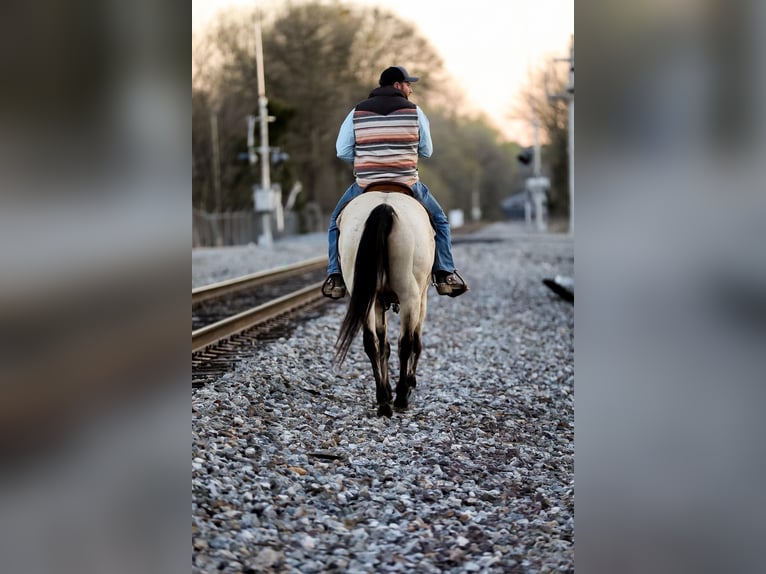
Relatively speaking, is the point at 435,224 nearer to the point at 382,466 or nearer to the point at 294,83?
the point at 382,466

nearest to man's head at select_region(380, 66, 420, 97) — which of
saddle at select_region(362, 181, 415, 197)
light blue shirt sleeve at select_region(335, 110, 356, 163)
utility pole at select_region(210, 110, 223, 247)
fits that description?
light blue shirt sleeve at select_region(335, 110, 356, 163)

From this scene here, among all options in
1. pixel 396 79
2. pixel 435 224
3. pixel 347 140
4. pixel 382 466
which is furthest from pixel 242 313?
pixel 382 466

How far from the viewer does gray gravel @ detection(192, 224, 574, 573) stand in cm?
351

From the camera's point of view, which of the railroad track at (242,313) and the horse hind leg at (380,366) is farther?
the railroad track at (242,313)

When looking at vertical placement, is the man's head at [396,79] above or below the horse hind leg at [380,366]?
above

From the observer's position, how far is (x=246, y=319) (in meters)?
9.52

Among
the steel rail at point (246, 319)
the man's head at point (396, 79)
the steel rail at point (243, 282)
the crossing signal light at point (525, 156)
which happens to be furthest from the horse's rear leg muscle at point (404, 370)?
the crossing signal light at point (525, 156)

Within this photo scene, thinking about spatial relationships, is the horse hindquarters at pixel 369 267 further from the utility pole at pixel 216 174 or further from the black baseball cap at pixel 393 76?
the utility pole at pixel 216 174

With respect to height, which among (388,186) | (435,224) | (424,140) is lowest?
(435,224)

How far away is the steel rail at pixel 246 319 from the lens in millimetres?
8024

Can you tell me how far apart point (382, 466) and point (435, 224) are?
5.99 ft

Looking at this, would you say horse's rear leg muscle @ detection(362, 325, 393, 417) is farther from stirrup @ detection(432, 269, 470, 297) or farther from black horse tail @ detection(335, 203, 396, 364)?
stirrup @ detection(432, 269, 470, 297)

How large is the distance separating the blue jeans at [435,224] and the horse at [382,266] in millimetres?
71
